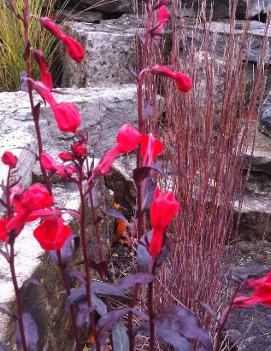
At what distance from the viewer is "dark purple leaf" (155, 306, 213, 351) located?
1180 mm

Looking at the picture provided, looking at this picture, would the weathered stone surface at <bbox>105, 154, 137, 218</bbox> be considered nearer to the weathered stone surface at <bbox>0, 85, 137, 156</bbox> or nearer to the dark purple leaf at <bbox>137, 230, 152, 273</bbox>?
the weathered stone surface at <bbox>0, 85, 137, 156</bbox>

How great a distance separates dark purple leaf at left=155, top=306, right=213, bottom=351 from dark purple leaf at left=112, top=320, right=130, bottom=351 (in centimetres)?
24

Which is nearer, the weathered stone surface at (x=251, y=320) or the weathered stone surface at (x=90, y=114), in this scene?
the weathered stone surface at (x=251, y=320)

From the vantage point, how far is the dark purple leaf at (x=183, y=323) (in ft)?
3.87

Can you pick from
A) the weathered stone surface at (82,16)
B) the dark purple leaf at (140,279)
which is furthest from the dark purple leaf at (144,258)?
the weathered stone surface at (82,16)

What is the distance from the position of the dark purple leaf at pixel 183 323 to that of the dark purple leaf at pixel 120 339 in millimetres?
238

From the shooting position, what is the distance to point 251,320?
2.11m

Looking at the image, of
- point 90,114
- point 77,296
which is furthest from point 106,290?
point 90,114

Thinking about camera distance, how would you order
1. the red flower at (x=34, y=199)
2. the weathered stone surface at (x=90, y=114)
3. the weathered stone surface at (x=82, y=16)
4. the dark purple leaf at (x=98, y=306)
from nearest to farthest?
the red flower at (x=34, y=199) → the dark purple leaf at (x=98, y=306) → the weathered stone surface at (x=90, y=114) → the weathered stone surface at (x=82, y=16)

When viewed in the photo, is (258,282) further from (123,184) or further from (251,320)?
(123,184)

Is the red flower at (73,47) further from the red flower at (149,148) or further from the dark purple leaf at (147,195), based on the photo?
the dark purple leaf at (147,195)


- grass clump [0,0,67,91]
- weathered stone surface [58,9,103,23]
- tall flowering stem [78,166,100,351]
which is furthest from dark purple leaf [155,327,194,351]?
weathered stone surface [58,9,103,23]

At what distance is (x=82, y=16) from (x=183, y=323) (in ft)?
10.4

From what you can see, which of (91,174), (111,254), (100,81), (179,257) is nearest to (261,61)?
(179,257)
